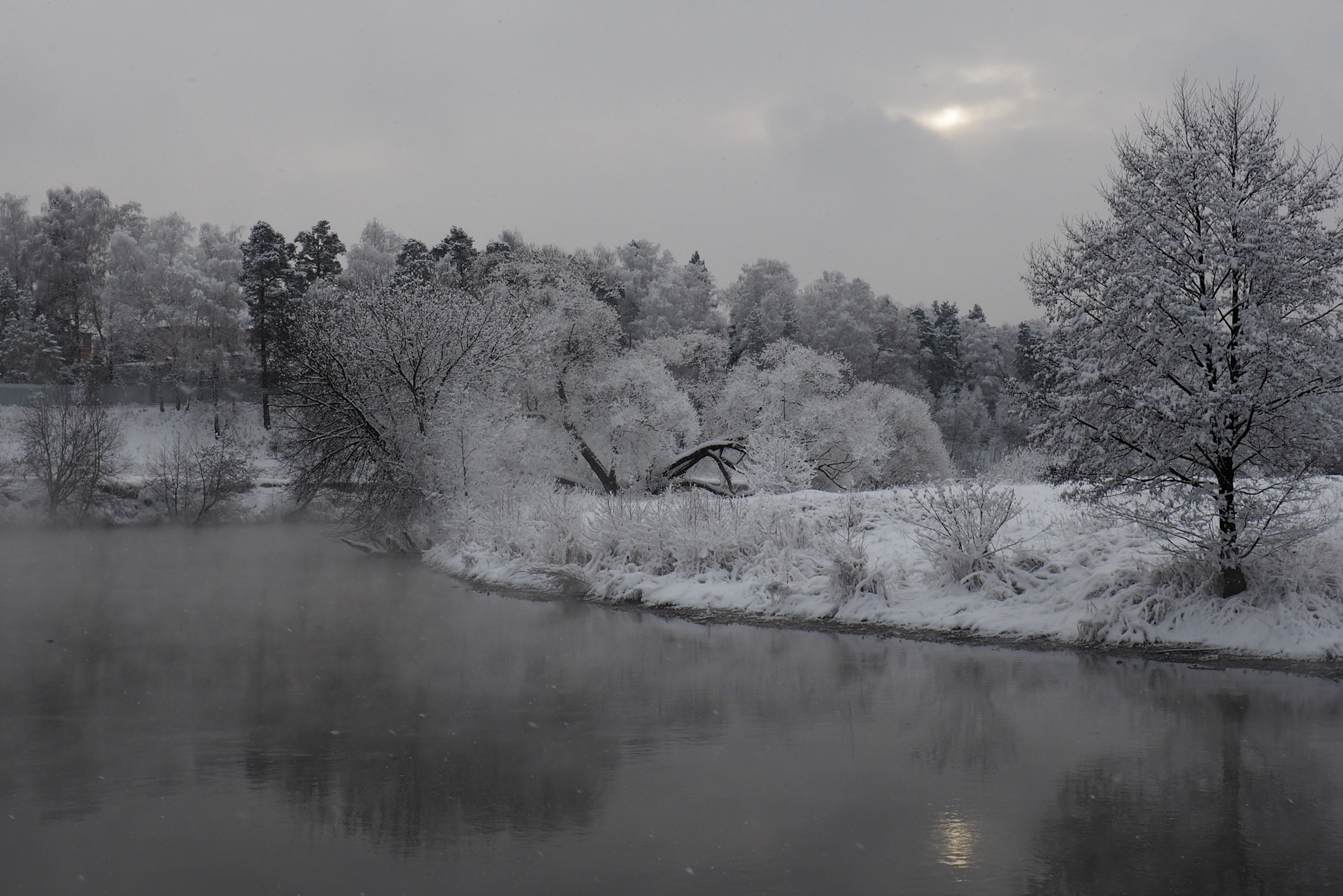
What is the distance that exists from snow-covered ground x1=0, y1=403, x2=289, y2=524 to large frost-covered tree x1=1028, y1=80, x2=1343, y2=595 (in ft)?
129

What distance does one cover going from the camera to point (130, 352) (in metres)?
71.9

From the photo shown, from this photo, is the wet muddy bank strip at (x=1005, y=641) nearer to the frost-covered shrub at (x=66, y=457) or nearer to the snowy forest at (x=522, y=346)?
the snowy forest at (x=522, y=346)

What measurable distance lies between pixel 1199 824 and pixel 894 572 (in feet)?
33.0

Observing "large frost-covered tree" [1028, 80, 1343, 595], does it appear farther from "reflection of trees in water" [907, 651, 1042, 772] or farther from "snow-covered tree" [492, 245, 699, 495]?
"snow-covered tree" [492, 245, 699, 495]

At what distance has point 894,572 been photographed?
17.5m

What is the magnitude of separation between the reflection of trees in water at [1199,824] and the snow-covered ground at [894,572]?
4.18 metres

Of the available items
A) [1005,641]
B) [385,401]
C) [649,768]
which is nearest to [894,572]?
[1005,641]

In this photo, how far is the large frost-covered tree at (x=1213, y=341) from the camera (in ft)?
44.8

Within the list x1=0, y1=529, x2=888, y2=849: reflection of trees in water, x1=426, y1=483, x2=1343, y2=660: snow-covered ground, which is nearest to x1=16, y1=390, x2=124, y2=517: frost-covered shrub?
x1=0, y1=529, x2=888, y2=849: reflection of trees in water

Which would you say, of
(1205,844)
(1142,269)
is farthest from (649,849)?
(1142,269)

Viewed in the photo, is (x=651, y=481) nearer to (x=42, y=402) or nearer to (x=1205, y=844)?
(x=42, y=402)

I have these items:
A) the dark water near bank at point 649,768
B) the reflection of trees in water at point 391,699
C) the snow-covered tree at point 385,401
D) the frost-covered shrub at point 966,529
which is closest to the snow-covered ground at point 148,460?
the snow-covered tree at point 385,401

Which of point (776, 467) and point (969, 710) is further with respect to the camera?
point (776, 467)

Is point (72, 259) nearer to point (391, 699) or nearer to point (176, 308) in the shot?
point (176, 308)
